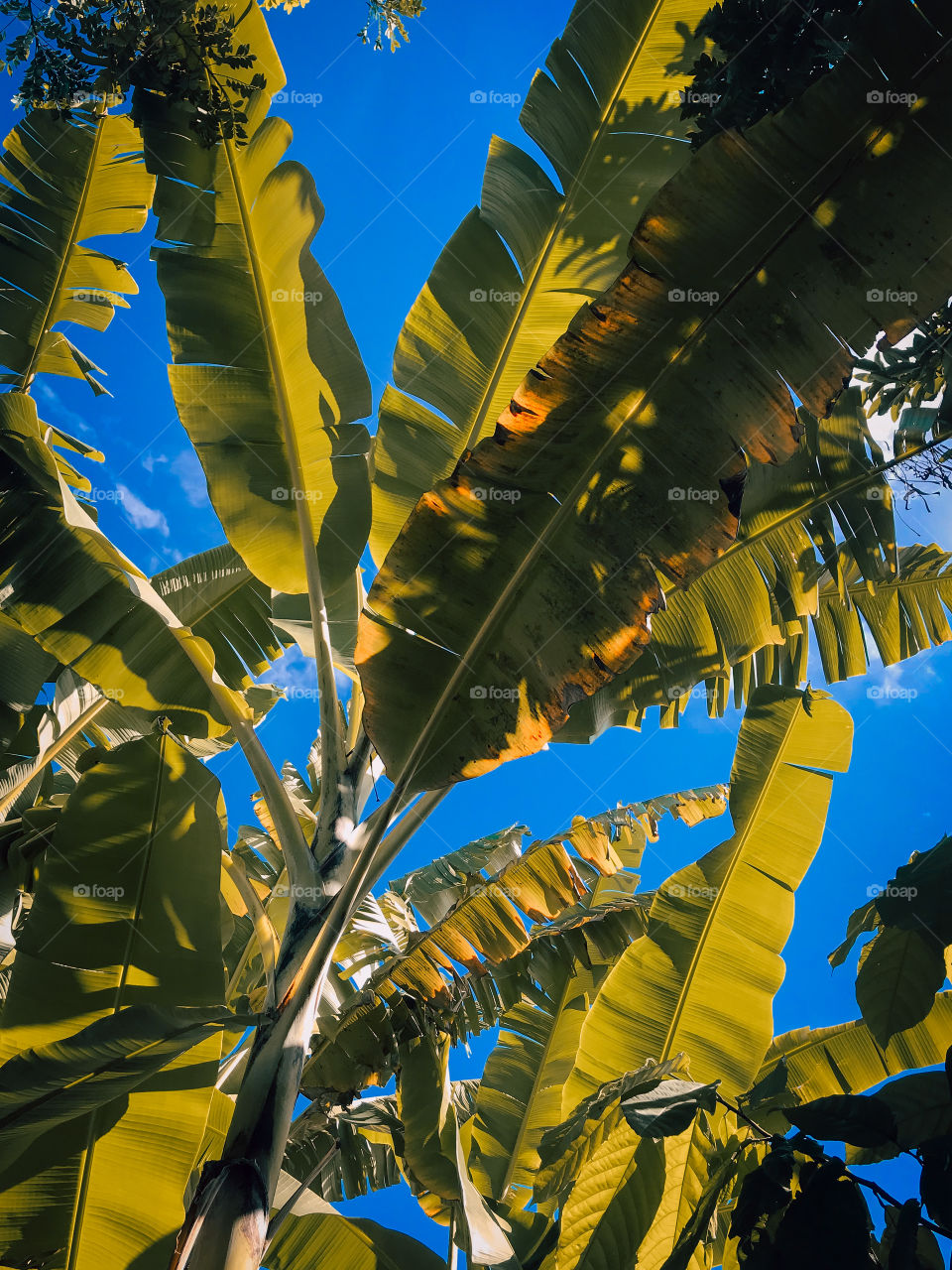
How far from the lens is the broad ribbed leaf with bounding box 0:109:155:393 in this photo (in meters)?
3.46

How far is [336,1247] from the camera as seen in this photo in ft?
8.70

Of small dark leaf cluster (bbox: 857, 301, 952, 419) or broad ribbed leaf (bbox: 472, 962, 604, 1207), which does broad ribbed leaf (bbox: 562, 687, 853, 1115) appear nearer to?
broad ribbed leaf (bbox: 472, 962, 604, 1207)

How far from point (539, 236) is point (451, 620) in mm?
1822

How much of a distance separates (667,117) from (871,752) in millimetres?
13306

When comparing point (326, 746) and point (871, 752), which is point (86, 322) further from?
point (871, 752)

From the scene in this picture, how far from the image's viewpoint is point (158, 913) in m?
Result: 2.31

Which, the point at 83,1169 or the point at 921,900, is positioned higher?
the point at 921,900

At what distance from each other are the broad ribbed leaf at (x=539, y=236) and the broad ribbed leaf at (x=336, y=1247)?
8.38 ft

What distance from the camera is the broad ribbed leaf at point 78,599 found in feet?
9.27

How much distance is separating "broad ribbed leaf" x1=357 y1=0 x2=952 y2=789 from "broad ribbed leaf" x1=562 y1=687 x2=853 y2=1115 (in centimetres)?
142

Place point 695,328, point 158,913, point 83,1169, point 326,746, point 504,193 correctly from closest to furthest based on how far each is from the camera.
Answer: point 695,328 < point 83,1169 < point 158,913 < point 326,746 < point 504,193

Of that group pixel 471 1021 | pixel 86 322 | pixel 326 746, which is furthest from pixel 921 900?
pixel 86 322

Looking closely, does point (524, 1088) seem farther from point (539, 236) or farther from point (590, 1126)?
point (539, 236)

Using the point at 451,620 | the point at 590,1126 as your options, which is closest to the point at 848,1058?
the point at 590,1126
